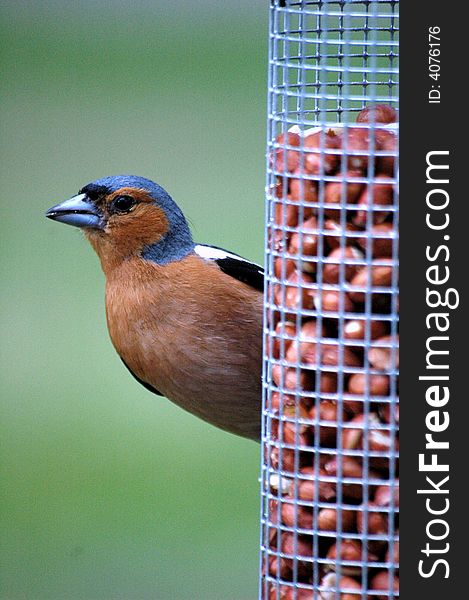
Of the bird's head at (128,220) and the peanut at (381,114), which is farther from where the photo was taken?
the bird's head at (128,220)

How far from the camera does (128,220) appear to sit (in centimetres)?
549

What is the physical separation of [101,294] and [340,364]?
29.7ft

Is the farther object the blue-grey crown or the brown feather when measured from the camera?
the blue-grey crown

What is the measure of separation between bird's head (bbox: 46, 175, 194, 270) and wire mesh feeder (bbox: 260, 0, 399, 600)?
1085 mm

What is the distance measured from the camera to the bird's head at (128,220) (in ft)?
18.0

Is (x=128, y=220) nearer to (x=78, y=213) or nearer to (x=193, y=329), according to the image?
(x=78, y=213)

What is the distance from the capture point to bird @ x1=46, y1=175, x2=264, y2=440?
5.38 m

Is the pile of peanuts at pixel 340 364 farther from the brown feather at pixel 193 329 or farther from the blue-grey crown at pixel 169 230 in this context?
the blue-grey crown at pixel 169 230

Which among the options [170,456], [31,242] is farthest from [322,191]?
[31,242]

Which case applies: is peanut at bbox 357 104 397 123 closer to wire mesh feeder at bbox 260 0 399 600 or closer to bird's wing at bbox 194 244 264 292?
wire mesh feeder at bbox 260 0 399 600

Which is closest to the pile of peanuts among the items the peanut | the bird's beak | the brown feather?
the peanut

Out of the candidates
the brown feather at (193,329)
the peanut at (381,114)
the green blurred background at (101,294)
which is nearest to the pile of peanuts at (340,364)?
the peanut at (381,114)

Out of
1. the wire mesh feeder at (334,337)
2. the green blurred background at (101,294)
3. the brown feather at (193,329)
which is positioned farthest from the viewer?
the green blurred background at (101,294)

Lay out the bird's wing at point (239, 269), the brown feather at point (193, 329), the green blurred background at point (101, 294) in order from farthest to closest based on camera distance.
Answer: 1. the green blurred background at point (101, 294)
2. the bird's wing at point (239, 269)
3. the brown feather at point (193, 329)
